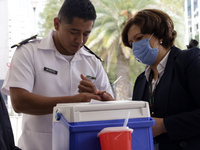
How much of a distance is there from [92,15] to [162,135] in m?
0.85

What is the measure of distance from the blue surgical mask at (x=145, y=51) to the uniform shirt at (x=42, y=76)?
0.32m

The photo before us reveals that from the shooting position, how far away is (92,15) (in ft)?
5.90

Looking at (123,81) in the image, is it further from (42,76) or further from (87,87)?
(87,87)

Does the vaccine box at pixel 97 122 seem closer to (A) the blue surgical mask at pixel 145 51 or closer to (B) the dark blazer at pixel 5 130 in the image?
(B) the dark blazer at pixel 5 130

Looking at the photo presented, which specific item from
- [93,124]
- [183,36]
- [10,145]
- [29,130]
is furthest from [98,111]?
[183,36]

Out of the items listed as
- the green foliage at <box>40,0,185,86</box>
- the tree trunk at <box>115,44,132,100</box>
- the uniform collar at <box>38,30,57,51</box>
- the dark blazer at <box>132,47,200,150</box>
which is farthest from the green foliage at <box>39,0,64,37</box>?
the dark blazer at <box>132,47,200,150</box>

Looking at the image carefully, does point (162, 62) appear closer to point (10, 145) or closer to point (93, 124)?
point (93, 124)

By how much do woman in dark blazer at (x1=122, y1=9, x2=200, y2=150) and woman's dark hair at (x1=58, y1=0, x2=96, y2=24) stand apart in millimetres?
341

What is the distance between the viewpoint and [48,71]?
1.77 m

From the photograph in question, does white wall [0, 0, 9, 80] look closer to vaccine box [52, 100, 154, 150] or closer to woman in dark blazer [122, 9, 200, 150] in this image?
woman in dark blazer [122, 9, 200, 150]

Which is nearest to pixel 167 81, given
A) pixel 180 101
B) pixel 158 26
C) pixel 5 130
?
pixel 180 101

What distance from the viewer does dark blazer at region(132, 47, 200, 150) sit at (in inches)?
60.6

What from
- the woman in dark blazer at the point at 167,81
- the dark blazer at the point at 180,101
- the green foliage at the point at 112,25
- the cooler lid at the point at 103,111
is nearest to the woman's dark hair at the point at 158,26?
the woman in dark blazer at the point at 167,81

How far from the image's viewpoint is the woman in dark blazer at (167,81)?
60.8 inches
